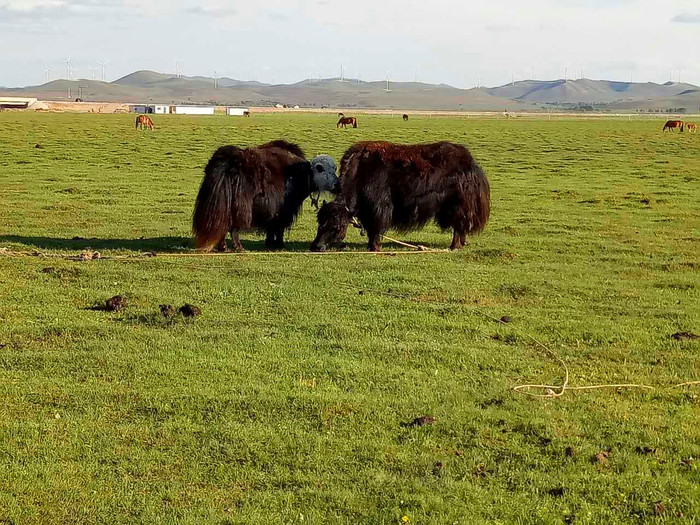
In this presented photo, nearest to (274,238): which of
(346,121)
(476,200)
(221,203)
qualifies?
(221,203)

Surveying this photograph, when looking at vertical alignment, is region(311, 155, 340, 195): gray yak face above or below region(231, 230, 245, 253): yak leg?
above

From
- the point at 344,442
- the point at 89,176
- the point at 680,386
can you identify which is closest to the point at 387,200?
the point at 680,386

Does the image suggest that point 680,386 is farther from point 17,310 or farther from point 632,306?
point 17,310

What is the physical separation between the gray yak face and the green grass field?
3.27 feet

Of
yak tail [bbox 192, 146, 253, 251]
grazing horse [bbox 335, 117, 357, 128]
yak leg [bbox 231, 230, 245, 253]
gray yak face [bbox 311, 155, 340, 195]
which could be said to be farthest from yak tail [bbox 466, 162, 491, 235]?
grazing horse [bbox 335, 117, 357, 128]

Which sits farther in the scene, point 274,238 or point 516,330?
point 274,238

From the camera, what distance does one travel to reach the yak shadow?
12.1m

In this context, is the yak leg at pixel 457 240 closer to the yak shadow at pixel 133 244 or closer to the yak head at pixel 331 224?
the yak shadow at pixel 133 244

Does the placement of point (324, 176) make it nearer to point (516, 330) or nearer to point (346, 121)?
point (516, 330)

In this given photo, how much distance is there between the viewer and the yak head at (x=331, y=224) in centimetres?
1209

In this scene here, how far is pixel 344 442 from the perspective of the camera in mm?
5422

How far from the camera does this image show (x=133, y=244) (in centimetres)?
1258

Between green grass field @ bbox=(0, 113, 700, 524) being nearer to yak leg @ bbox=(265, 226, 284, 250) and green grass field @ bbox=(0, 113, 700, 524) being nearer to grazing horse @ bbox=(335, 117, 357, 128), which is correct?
yak leg @ bbox=(265, 226, 284, 250)

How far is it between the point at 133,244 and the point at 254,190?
2048 millimetres
